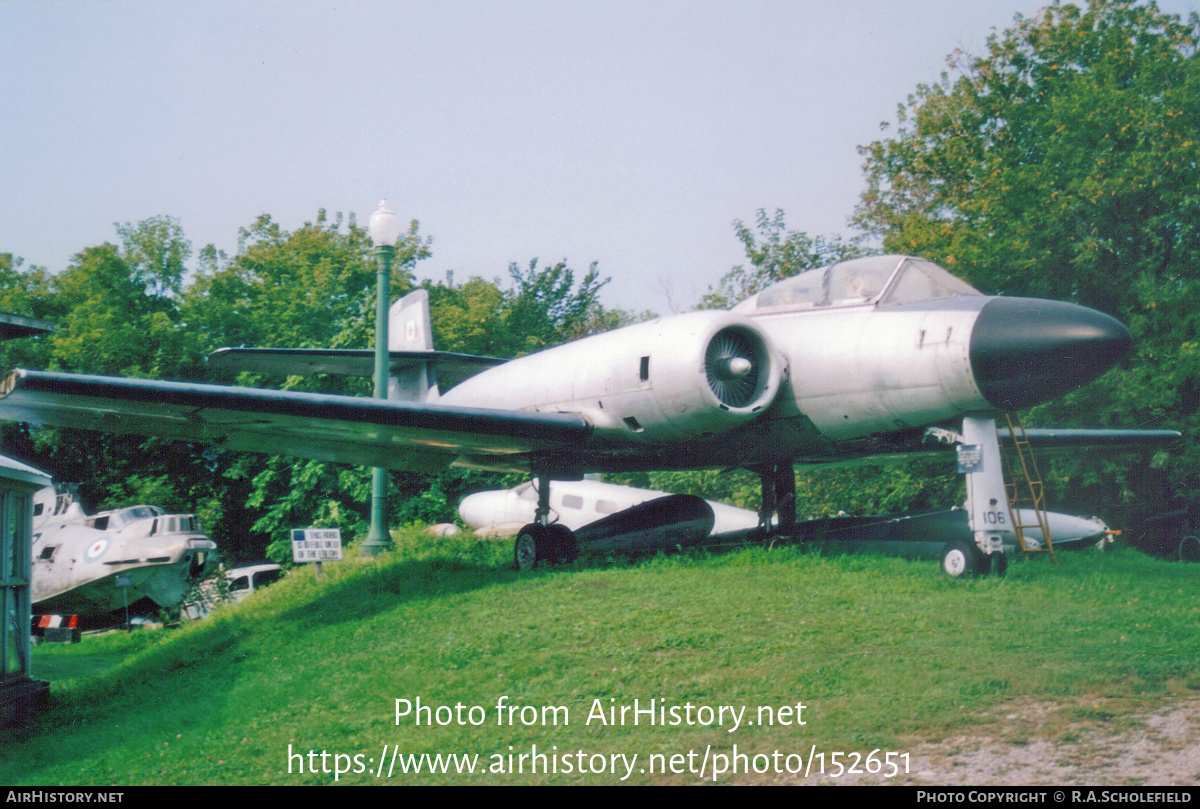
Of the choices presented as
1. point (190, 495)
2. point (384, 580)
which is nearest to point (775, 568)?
point (384, 580)

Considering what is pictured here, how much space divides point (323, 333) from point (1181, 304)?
21.4m

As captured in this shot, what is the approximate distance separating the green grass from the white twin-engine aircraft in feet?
4.38

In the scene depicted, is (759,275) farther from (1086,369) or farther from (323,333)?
(1086,369)

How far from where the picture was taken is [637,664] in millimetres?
6102

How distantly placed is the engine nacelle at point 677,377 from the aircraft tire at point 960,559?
2.24m

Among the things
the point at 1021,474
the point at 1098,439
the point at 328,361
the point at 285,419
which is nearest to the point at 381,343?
the point at 328,361

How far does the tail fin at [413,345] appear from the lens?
1528 cm

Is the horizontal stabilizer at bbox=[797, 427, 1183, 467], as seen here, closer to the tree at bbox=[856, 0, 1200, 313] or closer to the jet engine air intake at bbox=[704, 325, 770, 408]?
the jet engine air intake at bbox=[704, 325, 770, 408]

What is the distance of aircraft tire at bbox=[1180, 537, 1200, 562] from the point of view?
49.5 feet

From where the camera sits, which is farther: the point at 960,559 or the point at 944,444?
the point at 944,444

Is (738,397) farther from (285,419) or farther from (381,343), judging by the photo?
(381,343)

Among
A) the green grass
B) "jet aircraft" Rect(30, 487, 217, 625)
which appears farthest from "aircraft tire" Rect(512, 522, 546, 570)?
"jet aircraft" Rect(30, 487, 217, 625)

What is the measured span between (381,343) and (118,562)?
11.4m
